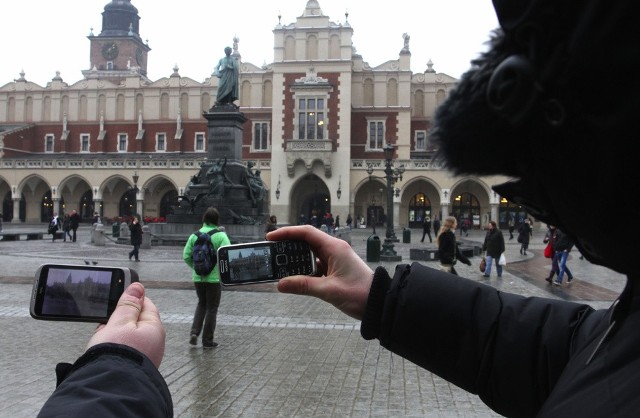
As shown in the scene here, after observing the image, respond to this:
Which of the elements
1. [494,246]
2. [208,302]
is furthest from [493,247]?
[208,302]

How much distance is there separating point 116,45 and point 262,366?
8050 centimetres

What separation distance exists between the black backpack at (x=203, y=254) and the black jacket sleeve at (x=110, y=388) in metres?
5.54

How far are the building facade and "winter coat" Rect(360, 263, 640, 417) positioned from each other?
40.6m

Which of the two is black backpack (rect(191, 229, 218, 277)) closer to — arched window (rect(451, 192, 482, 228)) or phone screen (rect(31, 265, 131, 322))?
phone screen (rect(31, 265, 131, 322))

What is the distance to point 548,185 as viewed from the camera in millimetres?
911

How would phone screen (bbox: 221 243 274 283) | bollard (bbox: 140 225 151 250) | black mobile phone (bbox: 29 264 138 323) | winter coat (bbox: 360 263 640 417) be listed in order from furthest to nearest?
1. bollard (bbox: 140 225 151 250)
2. phone screen (bbox: 221 243 274 283)
3. black mobile phone (bbox: 29 264 138 323)
4. winter coat (bbox: 360 263 640 417)

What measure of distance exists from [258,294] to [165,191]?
4088 centimetres

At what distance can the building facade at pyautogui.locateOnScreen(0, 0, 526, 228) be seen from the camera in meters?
44.1

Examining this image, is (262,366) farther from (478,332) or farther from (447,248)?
(447,248)

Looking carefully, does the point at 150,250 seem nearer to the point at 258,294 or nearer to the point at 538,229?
the point at 258,294

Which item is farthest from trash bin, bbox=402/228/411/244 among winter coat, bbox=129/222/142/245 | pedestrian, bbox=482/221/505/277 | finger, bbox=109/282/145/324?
finger, bbox=109/282/145/324

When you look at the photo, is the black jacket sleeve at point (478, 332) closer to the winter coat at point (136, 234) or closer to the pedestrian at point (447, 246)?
the pedestrian at point (447, 246)

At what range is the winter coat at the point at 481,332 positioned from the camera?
4.60ft

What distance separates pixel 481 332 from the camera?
1.50m
